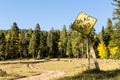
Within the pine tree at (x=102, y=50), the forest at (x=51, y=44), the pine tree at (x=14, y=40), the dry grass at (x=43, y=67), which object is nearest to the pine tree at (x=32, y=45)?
the forest at (x=51, y=44)

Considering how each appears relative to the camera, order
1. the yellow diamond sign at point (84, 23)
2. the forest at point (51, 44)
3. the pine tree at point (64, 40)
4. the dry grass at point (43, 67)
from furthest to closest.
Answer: the pine tree at point (64, 40) < the forest at point (51, 44) < the dry grass at point (43, 67) < the yellow diamond sign at point (84, 23)

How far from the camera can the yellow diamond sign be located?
14.5 meters

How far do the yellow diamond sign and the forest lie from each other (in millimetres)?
79769

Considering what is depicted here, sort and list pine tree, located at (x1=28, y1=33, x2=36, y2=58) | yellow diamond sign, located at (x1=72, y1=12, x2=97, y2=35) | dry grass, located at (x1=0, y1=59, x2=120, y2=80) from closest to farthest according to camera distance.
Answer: yellow diamond sign, located at (x1=72, y1=12, x2=97, y2=35) → dry grass, located at (x1=0, y1=59, x2=120, y2=80) → pine tree, located at (x1=28, y1=33, x2=36, y2=58)

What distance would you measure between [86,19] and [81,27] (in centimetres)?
52

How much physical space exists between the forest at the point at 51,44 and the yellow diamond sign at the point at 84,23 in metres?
79.8

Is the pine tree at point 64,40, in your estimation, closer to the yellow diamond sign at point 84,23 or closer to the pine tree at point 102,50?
the pine tree at point 102,50

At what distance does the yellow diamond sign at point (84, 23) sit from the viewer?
14547 millimetres

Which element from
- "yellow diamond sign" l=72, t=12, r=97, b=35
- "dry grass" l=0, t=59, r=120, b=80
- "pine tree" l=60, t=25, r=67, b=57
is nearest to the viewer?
"yellow diamond sign" l=72, t=12, r=97, b=35

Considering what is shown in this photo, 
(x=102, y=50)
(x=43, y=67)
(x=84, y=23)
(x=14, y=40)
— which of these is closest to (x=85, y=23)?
(x=84, y=23)

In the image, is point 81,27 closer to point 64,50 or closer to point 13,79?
point 13,79

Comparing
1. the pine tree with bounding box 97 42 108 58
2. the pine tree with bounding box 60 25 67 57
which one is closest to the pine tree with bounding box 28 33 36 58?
the pine tree with bounding box 60 25 67 57

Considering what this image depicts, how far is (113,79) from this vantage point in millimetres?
9727

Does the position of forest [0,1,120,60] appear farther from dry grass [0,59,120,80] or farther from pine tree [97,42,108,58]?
dry grass [0,59,120,80]
